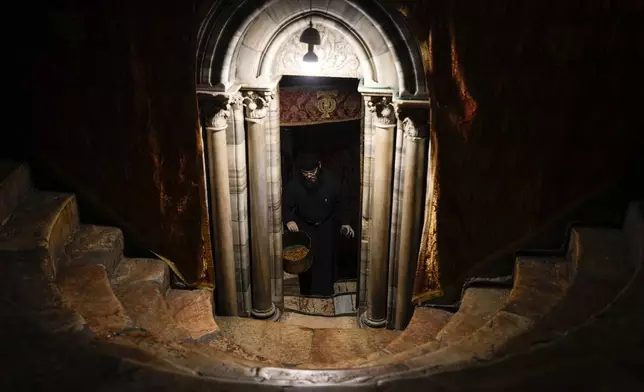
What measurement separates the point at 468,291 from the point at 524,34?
193 centimetres

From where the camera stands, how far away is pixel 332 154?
30.1 ft

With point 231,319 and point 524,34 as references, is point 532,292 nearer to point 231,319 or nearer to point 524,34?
point 524,34

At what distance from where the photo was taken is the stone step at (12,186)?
4.37 meters

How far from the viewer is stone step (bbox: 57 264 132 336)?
370 cm

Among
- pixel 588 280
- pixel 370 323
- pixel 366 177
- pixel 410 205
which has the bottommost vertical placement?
pixel 370 323

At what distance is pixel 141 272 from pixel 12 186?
1.14 metres

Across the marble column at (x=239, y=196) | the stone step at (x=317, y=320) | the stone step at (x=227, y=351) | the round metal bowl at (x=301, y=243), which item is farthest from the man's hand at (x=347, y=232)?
the stone step at (x=227, y=351)

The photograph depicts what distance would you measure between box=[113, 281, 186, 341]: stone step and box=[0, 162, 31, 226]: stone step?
0.94 metres

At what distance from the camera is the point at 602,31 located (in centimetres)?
390

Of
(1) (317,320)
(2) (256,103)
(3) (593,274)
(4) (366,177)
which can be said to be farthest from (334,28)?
(1) (317,320)

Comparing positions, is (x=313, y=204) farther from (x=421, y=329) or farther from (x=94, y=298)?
(x=94, y=298)

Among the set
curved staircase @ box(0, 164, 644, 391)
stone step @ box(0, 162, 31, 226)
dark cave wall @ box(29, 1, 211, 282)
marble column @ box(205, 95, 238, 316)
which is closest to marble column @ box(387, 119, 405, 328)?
curved staircase @ box(0, 164, 644, 391)

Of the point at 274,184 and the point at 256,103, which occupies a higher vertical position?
the point at 256,103

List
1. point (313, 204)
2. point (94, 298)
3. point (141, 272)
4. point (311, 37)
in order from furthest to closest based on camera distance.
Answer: point (313, 204), point (141, 272), point (311, 37), point (94, 298)
